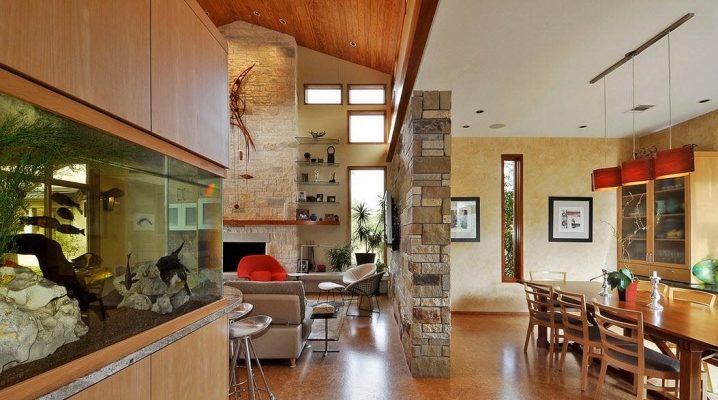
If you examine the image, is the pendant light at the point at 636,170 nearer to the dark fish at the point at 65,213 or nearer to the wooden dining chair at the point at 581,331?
the wooden dining chair at the point at 581,331

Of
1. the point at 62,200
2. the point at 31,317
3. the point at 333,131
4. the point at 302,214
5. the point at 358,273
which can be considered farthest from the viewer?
the point at 333,131

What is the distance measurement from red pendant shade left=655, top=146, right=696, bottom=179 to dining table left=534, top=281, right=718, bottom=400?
1140 millimetres

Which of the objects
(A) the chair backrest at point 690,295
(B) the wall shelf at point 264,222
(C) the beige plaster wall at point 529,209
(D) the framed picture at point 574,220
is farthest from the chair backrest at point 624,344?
(B) the wall shelf at point 264,222

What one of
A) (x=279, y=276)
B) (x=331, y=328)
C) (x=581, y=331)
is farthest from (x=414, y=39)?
(x=279, y=276)

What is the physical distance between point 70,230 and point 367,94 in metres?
7.70

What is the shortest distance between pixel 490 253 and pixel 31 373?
19.1 ft

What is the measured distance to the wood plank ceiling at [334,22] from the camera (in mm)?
5887

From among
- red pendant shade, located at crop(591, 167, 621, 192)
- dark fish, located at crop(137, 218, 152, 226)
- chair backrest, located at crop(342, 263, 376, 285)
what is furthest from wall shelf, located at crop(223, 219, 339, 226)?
dark fish, located at crop(137, 218, 152, 226)

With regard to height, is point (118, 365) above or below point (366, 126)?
below

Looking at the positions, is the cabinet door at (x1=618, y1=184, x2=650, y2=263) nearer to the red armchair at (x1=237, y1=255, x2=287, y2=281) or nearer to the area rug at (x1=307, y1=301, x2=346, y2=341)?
the area rug at (x1=307, y1=301, x2=346, y2=341)

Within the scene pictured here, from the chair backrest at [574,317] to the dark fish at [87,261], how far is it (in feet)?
11.9

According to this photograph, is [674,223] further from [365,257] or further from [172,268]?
[172,268]

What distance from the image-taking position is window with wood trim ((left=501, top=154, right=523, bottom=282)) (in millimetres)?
5996

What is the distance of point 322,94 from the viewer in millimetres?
8352
